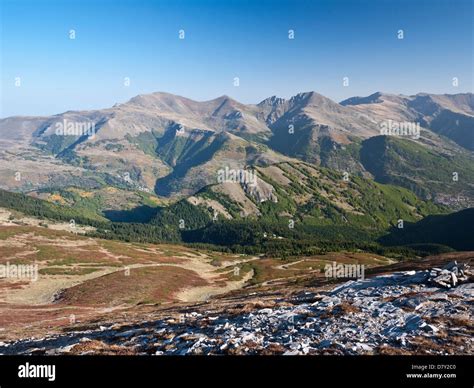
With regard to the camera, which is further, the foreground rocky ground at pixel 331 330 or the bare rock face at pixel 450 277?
the bare rock face at pixel 450 277

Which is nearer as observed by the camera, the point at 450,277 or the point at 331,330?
the point at 331,330

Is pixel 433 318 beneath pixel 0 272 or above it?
above

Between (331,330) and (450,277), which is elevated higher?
(450,277)

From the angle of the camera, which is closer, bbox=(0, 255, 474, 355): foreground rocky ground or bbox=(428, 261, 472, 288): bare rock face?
bbox=(0, 255, 474, 355): foreground rocky ground
